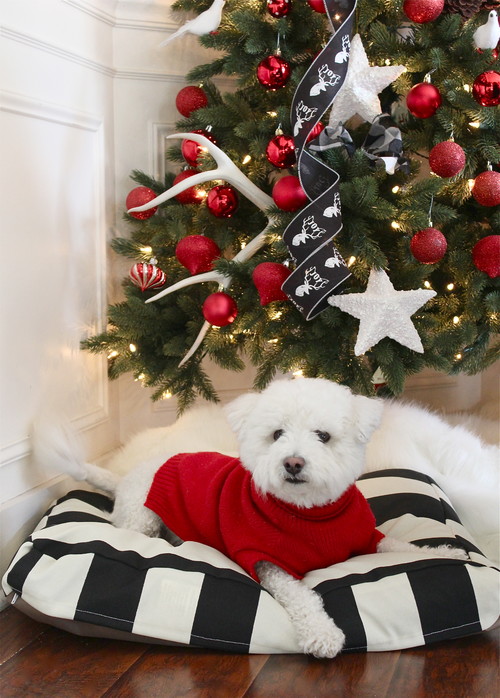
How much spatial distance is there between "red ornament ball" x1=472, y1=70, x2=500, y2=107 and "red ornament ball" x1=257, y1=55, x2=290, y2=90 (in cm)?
45

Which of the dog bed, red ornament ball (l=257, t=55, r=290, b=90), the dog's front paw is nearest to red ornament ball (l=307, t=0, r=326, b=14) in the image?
red ornament ball (l=257, t=55, r=290, b=90)

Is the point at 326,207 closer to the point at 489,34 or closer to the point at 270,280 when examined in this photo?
the point at 270,280

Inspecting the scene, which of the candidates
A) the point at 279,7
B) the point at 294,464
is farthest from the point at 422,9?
the point at 294,464

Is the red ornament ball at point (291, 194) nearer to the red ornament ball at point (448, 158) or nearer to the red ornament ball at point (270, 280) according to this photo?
the red ornament ball at point (270, 280)

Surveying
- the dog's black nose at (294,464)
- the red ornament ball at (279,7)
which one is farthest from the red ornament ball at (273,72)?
the dog's black nose at (294,464)

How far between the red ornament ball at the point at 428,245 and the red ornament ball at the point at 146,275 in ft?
2.14

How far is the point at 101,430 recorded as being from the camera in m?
2.02

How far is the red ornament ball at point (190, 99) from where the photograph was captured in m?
1.93

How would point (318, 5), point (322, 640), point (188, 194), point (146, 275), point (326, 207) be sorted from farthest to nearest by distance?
point (188, 194), point (146, 275), point (318, 5), point (326, 207), point (322, 640)

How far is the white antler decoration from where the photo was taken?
1737 mm

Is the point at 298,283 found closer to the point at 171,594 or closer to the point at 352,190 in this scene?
the point at 352,190

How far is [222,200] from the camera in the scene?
1.82 meters

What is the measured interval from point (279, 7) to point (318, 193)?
1.66 feet

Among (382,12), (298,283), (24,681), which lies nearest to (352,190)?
(298,283)
